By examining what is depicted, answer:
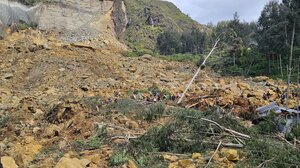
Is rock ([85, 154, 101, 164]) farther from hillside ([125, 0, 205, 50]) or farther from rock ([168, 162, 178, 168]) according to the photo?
hillside ([125, 0, 205, 50])

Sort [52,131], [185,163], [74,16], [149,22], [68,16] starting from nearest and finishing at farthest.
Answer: [185,163]
[52,131]
[68,16]
[74,16]
[149,22]

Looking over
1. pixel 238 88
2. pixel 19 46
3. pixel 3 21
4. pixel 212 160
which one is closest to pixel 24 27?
pixel 3 21

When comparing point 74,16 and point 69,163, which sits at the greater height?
point 74,16

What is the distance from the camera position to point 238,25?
108 feet

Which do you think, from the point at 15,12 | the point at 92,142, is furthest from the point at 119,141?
the point at 15,12

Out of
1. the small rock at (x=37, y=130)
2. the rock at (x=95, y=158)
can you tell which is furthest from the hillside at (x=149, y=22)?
the rock at (x=95, y=158)

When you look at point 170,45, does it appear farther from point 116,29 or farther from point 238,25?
point 116,29

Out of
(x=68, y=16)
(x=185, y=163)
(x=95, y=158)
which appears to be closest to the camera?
(x=185, y=163)

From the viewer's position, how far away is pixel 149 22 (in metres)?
69.6

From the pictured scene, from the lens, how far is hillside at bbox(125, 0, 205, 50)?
57938mm

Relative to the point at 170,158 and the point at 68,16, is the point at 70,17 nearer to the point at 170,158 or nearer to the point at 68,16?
the point at 68,16

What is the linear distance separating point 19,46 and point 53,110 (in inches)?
379

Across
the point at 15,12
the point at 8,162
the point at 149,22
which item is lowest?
the point at 8,162

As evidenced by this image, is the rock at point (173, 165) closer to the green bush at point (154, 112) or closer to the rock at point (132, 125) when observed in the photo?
the rock at point (132, 125)
